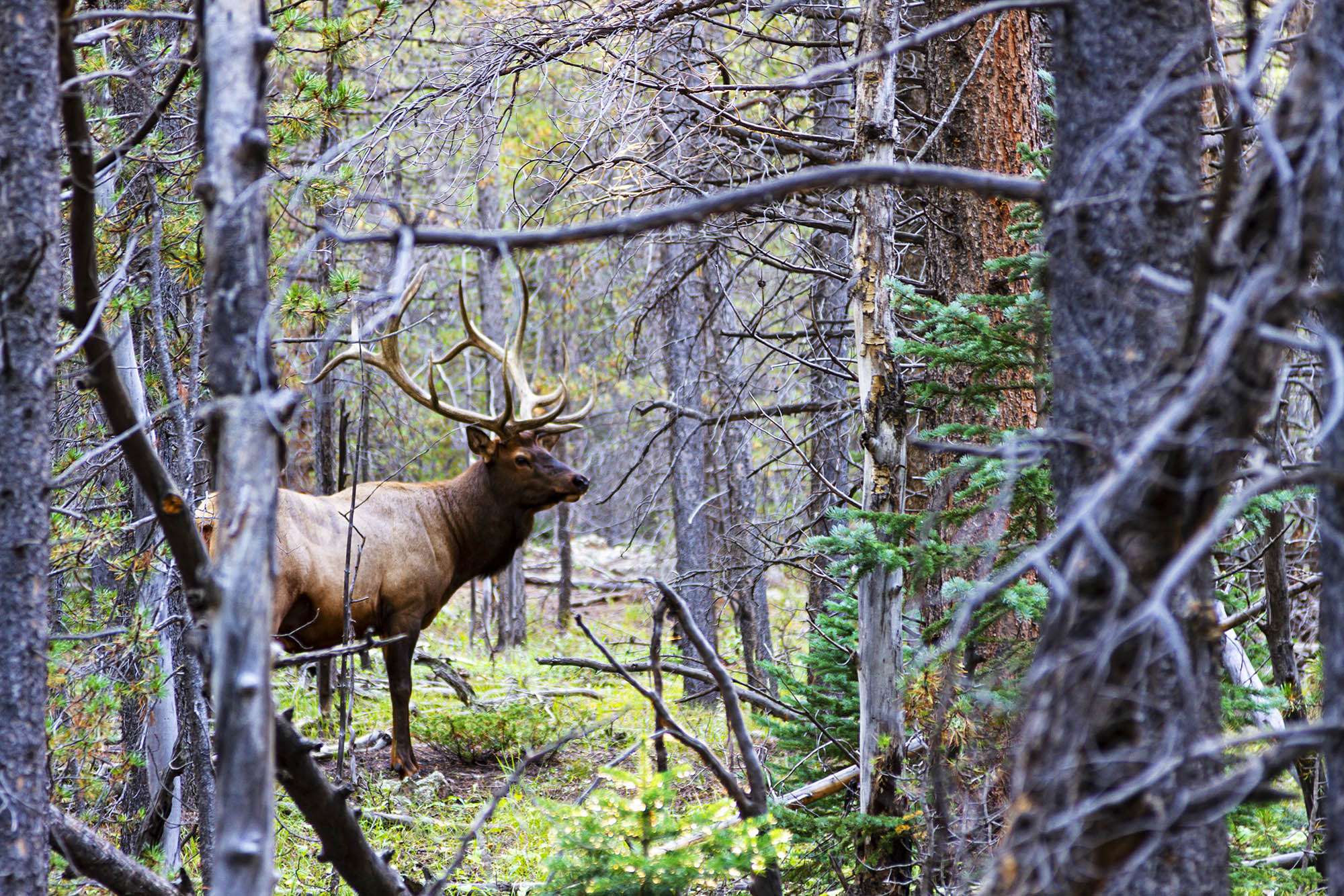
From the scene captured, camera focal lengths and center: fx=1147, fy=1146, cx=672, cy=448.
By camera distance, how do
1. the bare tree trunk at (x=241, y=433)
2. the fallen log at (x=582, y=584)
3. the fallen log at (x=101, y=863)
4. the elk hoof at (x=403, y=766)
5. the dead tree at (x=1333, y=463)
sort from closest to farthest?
the dead tree at (x=1333, y=463), the bare tree trunk at (x=241, y=433), the fallen log at (x=101, y=863), the elk hoof at (x=403, y=766), the fallen log at (x=582, y=584)

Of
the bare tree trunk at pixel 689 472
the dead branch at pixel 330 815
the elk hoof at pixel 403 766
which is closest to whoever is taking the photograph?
the dead branch at pixel 330 815

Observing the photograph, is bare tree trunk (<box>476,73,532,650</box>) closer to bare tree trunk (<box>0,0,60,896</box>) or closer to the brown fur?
the brown fur

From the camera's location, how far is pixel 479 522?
32.3 feet

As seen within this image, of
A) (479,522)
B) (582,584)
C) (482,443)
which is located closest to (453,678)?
(479,522)

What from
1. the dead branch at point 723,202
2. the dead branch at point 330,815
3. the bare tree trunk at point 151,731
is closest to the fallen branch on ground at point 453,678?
the bare tree trunk at point 151,731

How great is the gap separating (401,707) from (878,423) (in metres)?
5.11

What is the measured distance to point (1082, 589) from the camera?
2.12 meters

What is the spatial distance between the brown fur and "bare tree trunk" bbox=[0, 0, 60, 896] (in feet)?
13.8

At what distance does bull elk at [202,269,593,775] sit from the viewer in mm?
8172

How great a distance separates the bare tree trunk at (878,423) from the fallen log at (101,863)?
273 centimetres

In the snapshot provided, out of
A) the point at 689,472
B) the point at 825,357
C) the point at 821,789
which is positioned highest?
the point at 825,357

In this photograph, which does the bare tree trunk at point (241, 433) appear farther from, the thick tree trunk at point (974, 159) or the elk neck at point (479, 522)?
the elk neck at point (479, 522)

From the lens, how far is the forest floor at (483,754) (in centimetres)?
659

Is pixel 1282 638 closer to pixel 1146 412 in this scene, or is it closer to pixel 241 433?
pixel 1146 412
